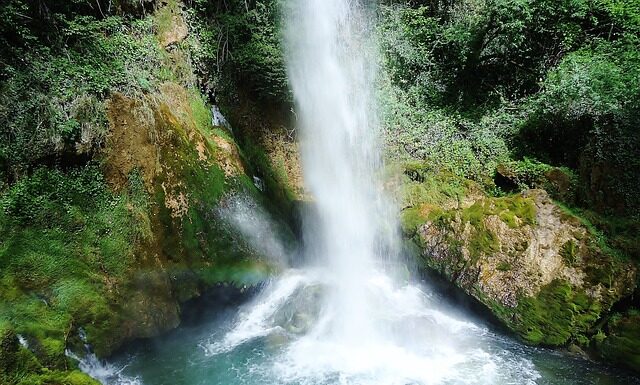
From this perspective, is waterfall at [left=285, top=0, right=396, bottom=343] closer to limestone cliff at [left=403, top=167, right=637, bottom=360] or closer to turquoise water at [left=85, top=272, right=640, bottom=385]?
limestone cliff at [left=403, top=167, right=637, bottom=360]

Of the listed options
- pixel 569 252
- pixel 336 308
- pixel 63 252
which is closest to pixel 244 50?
pixel 63 252

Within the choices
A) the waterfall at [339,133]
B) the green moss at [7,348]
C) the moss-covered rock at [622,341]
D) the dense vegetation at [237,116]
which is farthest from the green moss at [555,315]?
the green moss at [7,348]

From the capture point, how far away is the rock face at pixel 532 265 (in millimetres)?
6676

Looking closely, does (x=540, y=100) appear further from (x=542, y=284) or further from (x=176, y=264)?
(x=176, y=264)

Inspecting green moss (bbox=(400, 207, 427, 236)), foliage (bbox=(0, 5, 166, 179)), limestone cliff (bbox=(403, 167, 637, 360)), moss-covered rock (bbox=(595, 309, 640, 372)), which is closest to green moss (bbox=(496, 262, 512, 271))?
limestone cliff (bbox=(403, 167, 637, 360))

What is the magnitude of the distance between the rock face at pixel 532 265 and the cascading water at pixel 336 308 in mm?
580

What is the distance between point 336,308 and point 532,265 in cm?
359

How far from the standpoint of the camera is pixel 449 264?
7.86m

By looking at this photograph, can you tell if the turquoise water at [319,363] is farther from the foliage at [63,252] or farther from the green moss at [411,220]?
the green moss at [411,220]

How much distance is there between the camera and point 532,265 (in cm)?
718

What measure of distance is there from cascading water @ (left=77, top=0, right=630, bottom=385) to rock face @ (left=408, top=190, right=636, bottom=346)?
1.90 feet

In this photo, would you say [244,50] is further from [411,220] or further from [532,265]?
[532,265]

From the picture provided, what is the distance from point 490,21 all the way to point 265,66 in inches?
234

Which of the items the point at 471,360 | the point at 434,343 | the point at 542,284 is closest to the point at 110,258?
the point at 434,343
